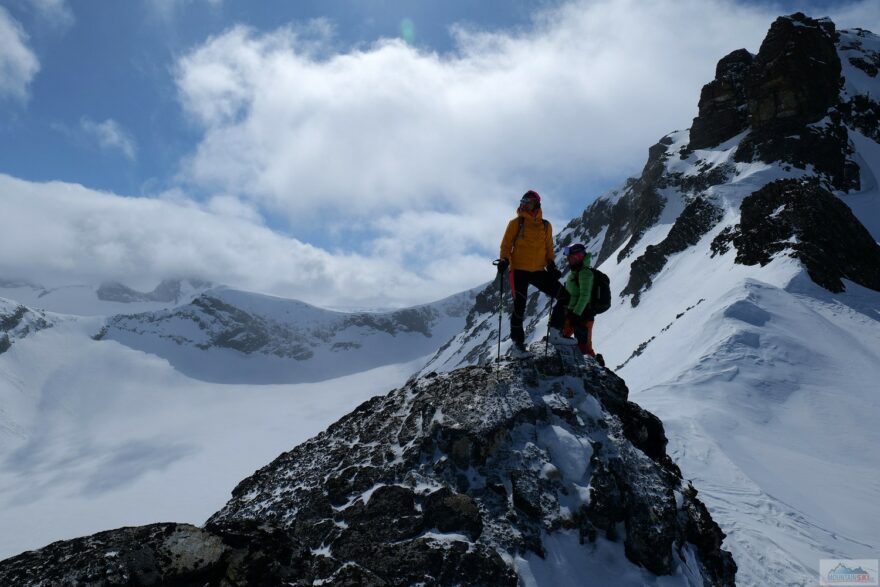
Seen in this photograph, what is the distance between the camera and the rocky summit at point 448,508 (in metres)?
4.31

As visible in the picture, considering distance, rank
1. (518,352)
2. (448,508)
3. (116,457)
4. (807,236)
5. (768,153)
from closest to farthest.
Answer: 1. (448,508)
2. (518,352)
3. (807,236)
4. (768,153)
5. (116,457)

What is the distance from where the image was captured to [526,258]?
30.6 ft

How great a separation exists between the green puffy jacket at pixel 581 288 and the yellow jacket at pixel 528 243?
822 millimetres

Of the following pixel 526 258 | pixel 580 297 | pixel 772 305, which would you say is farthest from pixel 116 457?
pixel 580 297

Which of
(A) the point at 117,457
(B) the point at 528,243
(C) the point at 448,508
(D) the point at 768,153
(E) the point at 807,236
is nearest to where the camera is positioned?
(C) the point at 448,508

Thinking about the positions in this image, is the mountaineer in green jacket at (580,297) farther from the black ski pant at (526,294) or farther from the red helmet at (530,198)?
the red helmet at (530,198)

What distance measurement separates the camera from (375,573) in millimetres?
5340

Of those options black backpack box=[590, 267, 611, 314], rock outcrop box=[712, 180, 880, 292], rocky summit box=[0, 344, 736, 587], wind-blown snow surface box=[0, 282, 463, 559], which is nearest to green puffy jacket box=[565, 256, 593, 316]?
black backpack box=[590, 267, 611, 314]

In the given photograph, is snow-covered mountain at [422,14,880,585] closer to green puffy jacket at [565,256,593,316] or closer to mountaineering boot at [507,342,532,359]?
green puffy jacket at [565,256,593,316]

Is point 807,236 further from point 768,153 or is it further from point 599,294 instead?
point 768,153

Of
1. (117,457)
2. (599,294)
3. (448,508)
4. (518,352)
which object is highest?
(117,457)

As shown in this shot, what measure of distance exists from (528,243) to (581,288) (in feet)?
4.65

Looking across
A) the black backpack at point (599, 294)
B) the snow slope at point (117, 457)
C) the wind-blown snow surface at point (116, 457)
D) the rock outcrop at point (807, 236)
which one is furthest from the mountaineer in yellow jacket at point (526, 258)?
the snow slope at point (117, 457)

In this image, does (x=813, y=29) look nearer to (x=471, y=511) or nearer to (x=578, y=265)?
(x=578, y=265)
